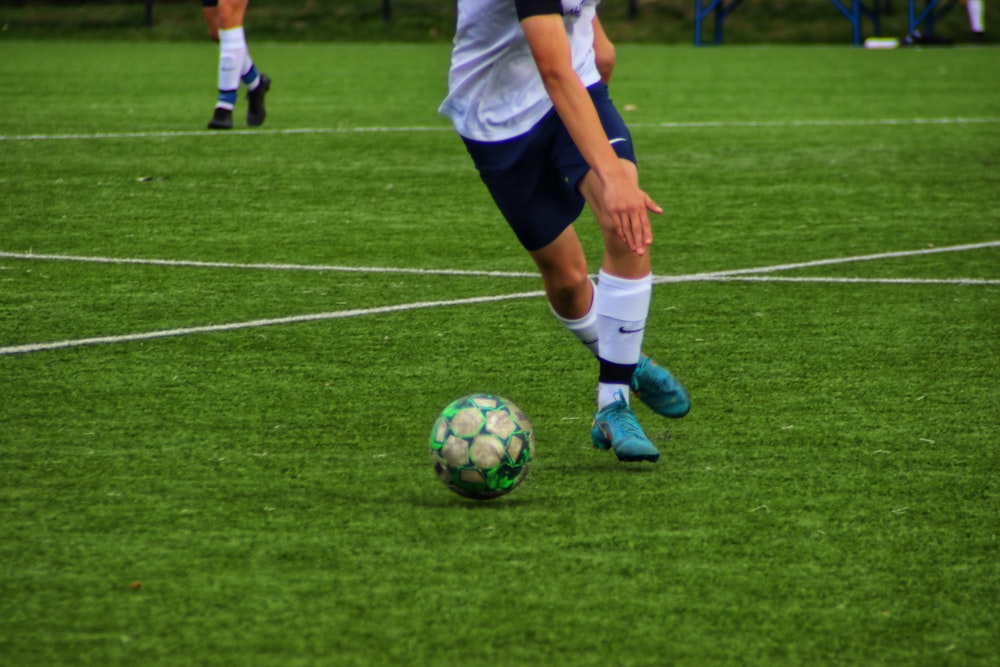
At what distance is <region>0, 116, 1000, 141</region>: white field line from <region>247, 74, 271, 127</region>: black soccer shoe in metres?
0.23

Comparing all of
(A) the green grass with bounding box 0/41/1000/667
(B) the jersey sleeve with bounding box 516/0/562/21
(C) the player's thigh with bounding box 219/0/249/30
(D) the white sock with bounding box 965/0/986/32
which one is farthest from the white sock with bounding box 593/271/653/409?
(D) the white sock with bounding box 965/0/986/32

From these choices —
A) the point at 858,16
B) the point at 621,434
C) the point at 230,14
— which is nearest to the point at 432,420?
the point at 621,434

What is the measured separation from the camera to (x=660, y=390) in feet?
13.0

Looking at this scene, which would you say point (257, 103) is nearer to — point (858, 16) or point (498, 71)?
point (498, 71)

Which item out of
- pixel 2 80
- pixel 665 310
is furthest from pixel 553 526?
pixel 2 80

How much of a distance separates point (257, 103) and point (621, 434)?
26.4ft

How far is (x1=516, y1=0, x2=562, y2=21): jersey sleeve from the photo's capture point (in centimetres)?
341

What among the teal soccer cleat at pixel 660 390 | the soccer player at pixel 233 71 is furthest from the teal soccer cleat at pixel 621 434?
the soccer player at pixel 233 71

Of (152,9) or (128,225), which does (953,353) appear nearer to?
(128,225)

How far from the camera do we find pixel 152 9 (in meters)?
28.4

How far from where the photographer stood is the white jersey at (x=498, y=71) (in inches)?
151

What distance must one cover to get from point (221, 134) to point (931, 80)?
8272 millimetres

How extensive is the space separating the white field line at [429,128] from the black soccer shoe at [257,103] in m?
0.23

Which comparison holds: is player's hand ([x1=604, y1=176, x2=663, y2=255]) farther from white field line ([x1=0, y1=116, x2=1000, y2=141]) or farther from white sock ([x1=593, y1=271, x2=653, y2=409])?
white field line ([x1=0, y1=116, x2=1000, y2=141])
